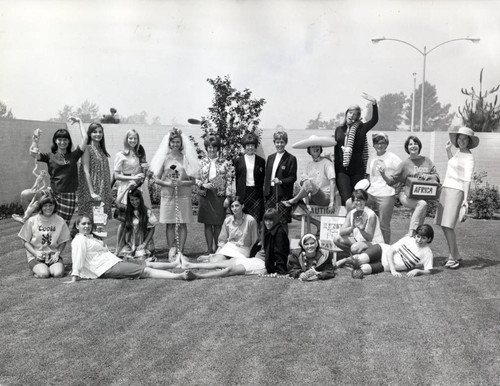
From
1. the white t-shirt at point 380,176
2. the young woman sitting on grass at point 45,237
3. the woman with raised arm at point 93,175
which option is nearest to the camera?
the young woman sitting on grass at point 45,237

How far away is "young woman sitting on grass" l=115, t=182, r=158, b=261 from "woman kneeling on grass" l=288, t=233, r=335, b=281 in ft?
6.35

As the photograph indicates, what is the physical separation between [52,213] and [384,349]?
4.50 meters

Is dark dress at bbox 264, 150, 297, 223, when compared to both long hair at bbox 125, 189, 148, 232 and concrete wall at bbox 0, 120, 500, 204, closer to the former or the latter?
long hair at bbox 125, 189, 148, 232

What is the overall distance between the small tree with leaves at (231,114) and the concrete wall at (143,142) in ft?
2.84

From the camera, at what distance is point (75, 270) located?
23.2 ft

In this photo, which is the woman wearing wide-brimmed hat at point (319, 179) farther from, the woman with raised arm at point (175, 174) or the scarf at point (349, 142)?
the woman with raised arm at point (175, 174)

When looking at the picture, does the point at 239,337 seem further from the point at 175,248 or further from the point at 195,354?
the point at 175,248

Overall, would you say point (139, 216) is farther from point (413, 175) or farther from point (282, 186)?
point (413, 175)

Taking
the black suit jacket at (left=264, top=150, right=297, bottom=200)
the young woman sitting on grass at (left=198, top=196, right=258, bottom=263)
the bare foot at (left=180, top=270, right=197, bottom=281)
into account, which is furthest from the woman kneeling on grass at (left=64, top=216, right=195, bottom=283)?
the black suit jacket at (left=264, top=150, right=297, bottom=200)

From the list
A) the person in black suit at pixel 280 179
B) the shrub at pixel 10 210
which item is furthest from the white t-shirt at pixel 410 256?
the shrub at pixel 10 210

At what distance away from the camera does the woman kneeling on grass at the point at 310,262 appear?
7.06 metres

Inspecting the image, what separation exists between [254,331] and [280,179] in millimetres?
3022

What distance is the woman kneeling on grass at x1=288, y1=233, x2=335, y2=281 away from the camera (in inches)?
278

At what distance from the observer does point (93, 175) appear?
27.6 ft
